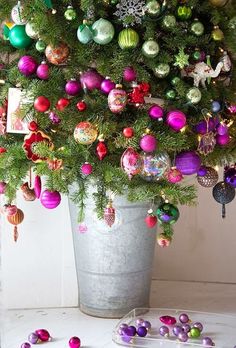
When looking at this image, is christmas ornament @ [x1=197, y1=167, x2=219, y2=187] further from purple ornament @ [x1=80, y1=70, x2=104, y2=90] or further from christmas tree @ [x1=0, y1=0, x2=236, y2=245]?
purple ornament @ [x1=80, y1=70, x2=104, y2=90]

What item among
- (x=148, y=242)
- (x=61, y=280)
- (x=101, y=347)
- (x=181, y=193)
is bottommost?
(x=101, y=347)

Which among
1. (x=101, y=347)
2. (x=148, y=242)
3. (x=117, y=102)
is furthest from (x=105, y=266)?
(x=117, y=102)

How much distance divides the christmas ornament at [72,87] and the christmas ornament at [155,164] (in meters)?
0.19

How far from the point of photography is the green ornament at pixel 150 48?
39.9 inches

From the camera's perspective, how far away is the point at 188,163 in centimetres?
109

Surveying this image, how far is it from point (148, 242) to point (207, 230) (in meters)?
0.37

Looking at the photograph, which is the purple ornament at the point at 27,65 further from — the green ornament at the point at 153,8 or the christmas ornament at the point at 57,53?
the green ornament at the point at 153,8

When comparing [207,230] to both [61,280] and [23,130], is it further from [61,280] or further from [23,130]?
[23,130]

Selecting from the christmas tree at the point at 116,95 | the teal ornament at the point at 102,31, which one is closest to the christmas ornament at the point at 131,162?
the christmas tree at the point at 116,95

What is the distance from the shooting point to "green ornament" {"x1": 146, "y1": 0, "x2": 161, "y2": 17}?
102 centimetres

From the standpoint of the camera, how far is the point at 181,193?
1.05 m

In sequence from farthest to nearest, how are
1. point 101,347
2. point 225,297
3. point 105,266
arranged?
point 225,297
point 105,266
point 101,347

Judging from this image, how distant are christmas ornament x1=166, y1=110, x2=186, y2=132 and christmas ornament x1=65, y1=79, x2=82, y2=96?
7.4 inches

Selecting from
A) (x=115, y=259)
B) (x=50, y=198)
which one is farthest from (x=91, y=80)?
(x=115, y=259)
